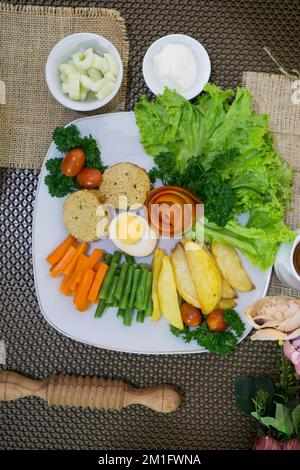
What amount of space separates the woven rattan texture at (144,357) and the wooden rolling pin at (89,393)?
1.7 inches

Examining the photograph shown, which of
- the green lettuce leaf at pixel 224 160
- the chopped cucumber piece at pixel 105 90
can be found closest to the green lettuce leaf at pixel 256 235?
the green lettuce leaf at pixel 224 160

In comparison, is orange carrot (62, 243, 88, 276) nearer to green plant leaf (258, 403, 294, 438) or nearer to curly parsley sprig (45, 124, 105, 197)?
curly parsley sprig (45, 124, 105, 197)

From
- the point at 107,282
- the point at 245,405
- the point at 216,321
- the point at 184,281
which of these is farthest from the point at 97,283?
the point at 245,405

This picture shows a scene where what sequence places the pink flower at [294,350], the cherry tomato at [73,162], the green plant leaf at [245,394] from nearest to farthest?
the pink flower at [294,350] < the cherry tomato at [73,162] < the green plant leaf at [245,394]

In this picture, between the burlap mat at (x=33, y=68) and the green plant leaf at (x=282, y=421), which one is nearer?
the green plant leaf at (x=282, y=421)

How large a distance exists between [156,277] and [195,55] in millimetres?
633

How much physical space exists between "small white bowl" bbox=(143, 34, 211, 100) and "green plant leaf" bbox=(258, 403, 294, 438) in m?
0.89

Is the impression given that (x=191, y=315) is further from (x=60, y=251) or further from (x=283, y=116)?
(x=283, y=116)

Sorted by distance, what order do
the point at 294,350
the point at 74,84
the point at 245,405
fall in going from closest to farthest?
1. the point at 294,350
2. the point at 74,84
3. the point at 245,405

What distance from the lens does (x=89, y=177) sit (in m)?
1.41

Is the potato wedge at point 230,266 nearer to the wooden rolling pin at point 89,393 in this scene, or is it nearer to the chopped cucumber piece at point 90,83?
the wooden rolling pin at point 89,393

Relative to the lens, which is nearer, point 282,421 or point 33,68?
point 282,421

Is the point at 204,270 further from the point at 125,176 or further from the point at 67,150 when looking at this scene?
the point at 67,150

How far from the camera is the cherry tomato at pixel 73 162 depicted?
54.5 inches
